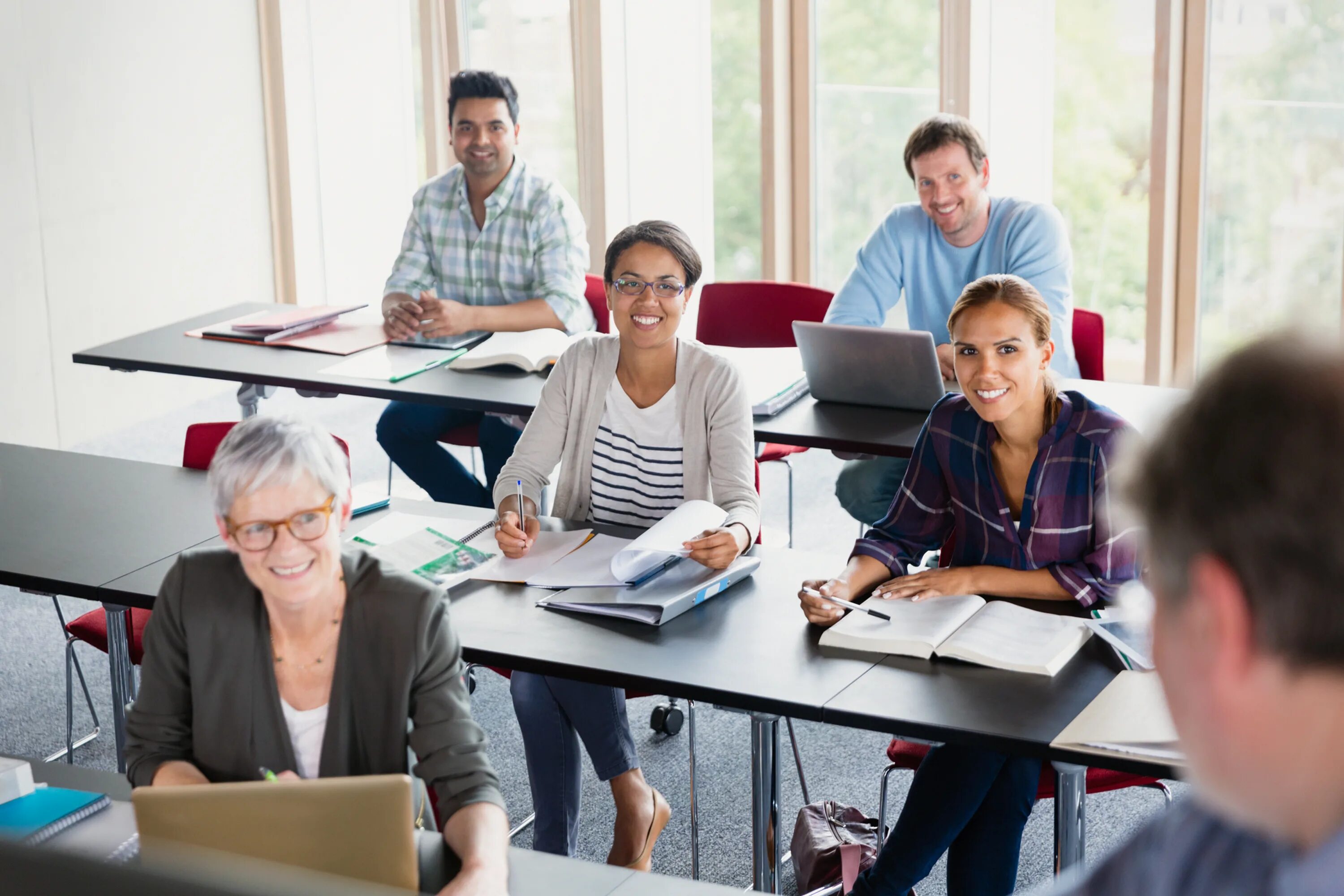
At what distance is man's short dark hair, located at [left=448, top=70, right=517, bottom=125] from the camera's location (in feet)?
14.5

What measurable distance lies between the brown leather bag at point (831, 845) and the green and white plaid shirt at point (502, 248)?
6.74 feet

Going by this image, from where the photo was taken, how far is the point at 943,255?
4.02 meters

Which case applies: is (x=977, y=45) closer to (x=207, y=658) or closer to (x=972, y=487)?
(x=972, y=487)

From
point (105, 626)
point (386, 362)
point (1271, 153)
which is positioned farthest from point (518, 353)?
point (1271, 153)

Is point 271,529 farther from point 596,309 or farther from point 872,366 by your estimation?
point 596,309

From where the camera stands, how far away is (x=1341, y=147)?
16.7 ft

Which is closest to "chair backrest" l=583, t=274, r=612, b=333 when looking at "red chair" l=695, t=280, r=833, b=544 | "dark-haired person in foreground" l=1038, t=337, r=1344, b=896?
"red chair" l=695, t=280, r=833, b=544

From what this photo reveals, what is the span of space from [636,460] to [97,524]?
3.86ft

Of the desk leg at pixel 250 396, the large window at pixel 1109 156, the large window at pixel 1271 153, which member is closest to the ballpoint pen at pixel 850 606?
the desk leg at pixel 250 396

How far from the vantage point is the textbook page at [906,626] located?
227cm

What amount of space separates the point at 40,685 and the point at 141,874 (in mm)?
4091

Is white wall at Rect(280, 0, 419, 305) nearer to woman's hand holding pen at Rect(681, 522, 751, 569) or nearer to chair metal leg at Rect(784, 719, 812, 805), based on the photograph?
chair metal leg at Rect(784, 719, 812, 805)

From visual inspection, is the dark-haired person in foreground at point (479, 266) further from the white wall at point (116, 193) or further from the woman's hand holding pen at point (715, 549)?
the white wall at point (116, 193)

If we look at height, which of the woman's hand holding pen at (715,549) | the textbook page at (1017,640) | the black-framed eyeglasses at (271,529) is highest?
the black-framed eyeglasses at (271,529)
